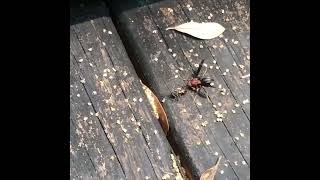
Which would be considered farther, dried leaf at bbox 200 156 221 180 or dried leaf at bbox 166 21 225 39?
dried leaf at bbox 166 21 225 39

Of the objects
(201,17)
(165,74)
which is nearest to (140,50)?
(165,74)

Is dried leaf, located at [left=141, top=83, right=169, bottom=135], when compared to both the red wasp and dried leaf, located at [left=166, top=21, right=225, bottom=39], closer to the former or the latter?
the red wasp

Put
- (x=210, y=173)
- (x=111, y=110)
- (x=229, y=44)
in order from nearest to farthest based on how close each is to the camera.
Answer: (x=210, y=173) < (x=111, y=110) < (x=229, y=44)

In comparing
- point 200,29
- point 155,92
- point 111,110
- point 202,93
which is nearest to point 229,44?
point 200,29

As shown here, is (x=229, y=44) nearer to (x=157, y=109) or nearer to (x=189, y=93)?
(x=189, y=93)

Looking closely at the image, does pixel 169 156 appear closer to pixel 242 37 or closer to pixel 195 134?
pixel 195 134

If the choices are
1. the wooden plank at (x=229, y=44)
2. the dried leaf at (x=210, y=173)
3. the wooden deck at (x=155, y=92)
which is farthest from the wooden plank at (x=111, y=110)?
the wooden plank at (x=229, y=44)

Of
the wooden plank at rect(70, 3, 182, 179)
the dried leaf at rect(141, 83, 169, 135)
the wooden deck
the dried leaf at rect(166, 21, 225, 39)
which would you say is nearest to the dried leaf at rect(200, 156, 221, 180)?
the wooden deck
